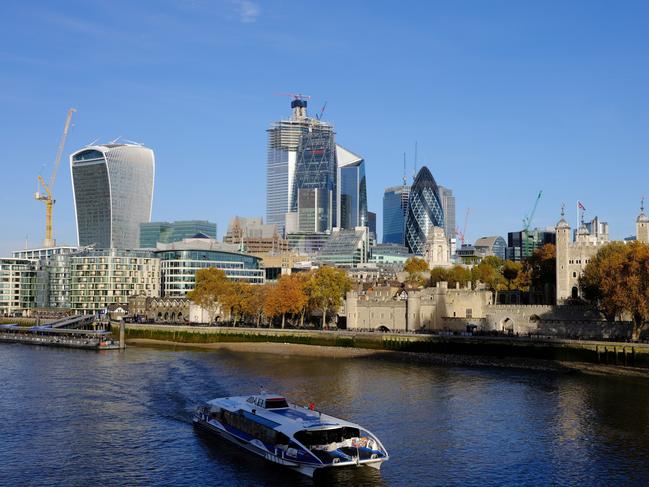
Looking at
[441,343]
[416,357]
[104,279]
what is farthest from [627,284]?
[104,279]

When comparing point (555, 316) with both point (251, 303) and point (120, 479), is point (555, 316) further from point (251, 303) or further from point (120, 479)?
point (120, 479)

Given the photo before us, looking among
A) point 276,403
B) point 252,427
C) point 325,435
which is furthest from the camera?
point 276,403

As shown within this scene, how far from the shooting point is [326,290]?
125875mm

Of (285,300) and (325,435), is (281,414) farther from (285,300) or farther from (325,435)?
(285,300)

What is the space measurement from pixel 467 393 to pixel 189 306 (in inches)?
3890

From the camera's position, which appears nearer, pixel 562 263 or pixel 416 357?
pixel 416 357

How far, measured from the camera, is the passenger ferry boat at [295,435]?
139 feet

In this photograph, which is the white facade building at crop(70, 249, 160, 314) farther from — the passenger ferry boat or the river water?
the passenger ferry boat

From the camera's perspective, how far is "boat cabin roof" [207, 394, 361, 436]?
146 ft

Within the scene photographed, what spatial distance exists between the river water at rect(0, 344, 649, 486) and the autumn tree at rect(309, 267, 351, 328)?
37.9 meters

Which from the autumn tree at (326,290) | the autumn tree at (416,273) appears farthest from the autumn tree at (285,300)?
the autumn tree at (416,273)

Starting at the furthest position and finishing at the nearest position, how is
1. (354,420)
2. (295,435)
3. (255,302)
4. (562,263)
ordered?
(255,302) → (562,263) → (354,420) → (295,435)

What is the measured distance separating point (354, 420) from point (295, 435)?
11237mm

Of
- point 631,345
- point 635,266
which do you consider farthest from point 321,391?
point 635,266
